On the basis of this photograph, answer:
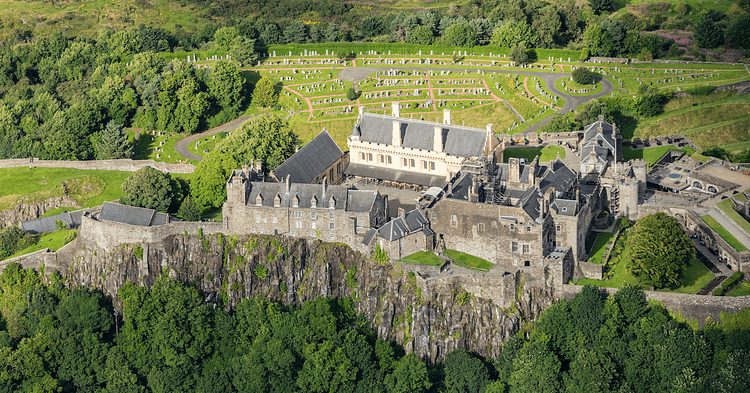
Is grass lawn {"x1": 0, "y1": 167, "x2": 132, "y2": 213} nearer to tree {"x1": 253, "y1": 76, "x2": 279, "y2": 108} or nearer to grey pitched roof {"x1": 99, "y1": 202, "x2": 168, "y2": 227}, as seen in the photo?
grey pitched roof {"x1": 99, "y1": 202, "x2": 168, "y2": 227}

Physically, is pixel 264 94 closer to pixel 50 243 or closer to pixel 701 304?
pixel 50 243

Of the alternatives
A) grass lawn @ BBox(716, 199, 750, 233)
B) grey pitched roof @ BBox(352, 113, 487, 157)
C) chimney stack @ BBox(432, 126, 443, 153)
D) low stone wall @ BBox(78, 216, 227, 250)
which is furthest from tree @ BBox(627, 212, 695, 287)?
low stone wall @ BBox(78, 216, 227, 250)

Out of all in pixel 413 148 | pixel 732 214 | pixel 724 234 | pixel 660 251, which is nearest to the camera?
pixel 660 251

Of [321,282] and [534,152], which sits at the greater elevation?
[534,152]

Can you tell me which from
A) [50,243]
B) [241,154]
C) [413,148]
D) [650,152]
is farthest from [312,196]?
[650,152]

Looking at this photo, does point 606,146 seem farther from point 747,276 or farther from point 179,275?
point 179,275

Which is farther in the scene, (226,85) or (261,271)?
(226,85)
